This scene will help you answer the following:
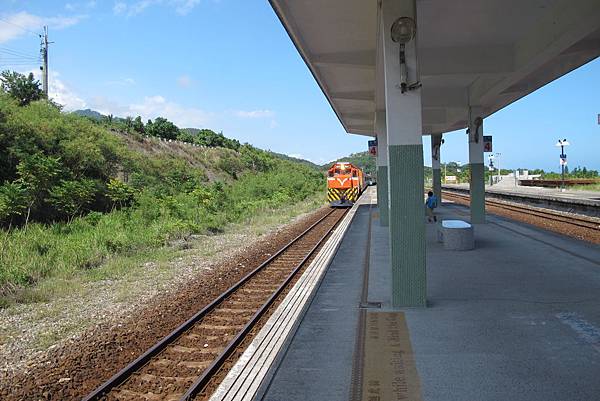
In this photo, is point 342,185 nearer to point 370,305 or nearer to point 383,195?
point 383,195

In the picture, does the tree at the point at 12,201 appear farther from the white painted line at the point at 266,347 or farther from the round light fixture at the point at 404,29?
the round light fixture at the point at 404,29

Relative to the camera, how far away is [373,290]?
9297mm

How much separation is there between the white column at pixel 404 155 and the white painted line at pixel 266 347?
75.0 inches

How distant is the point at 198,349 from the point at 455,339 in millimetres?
3365

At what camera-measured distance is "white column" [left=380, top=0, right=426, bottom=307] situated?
24.7 ft

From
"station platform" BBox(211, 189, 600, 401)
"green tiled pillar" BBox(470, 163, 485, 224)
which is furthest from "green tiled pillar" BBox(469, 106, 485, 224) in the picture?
"station platform" BBox(211, 189, 600, 401)

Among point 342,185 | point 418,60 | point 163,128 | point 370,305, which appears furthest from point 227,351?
point 163,128

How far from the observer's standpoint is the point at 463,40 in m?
12.3

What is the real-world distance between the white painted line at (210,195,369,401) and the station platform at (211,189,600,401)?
9 centimetres

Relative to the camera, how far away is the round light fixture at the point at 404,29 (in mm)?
7417

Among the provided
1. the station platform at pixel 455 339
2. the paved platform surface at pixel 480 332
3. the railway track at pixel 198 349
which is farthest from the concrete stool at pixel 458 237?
the railway track at pixel 198 349

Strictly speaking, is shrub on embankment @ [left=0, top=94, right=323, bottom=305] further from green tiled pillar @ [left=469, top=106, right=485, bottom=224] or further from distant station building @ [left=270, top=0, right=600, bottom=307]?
green tiled pillar @ [left=469, top=106, right=485, bottom=224]

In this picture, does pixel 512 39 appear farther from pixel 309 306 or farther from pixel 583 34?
pixel 309 306

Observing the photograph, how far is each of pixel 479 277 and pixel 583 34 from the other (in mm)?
5039
